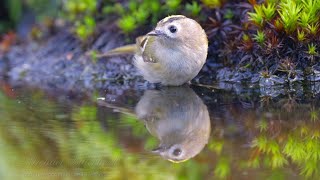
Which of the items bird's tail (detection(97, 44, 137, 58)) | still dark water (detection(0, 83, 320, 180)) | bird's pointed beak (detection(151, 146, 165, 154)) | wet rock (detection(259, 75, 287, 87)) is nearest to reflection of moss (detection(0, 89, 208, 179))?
still dark water (detection(0, 83, 320, 180))

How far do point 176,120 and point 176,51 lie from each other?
66.6 inches

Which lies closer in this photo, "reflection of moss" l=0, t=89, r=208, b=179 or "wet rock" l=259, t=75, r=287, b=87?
"reflection of moss" l=0, t=89, r=208, b=179

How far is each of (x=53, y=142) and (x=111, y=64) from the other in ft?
11.1

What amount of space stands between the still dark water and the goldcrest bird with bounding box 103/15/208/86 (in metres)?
0.21

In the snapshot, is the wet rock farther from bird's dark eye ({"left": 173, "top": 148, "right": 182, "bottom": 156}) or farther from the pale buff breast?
bird's dark eye ({"left": 173, "top": 148, "right": 182, "bottom": 156})

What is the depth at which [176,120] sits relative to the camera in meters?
5.56

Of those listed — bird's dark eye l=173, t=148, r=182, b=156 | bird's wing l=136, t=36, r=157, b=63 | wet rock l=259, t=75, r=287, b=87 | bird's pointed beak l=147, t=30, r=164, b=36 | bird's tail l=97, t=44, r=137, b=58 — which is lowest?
bird's tail l=97, t=44, r=137, b=58

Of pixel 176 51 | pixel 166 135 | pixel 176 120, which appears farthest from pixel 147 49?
pixel 166 135

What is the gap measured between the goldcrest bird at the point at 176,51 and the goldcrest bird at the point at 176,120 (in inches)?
7.6

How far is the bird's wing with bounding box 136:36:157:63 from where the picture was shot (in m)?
7.27

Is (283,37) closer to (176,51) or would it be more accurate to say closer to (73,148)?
(176,51)

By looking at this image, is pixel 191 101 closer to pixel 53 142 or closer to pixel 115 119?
pixel 115 119

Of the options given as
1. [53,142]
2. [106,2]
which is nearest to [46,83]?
[106,2]

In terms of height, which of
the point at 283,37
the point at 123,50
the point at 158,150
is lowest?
the point at 123,50
